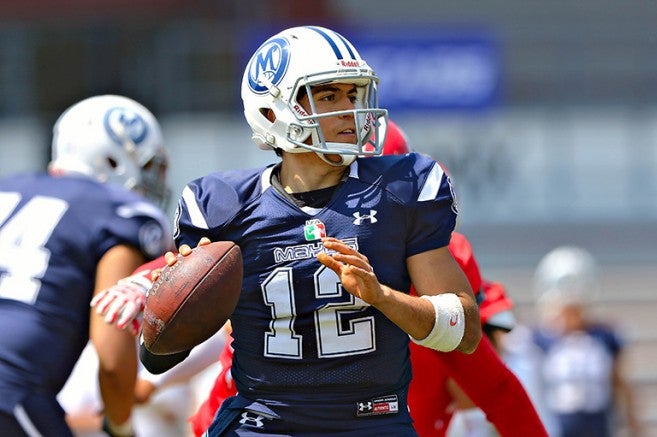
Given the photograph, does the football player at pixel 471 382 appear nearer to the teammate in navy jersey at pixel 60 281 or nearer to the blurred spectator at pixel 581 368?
the teammate in navy jersey at pixel 60 281

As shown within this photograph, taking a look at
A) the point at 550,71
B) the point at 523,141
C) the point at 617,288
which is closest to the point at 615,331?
the point at 617,288

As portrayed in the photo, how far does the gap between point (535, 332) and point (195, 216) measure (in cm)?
665

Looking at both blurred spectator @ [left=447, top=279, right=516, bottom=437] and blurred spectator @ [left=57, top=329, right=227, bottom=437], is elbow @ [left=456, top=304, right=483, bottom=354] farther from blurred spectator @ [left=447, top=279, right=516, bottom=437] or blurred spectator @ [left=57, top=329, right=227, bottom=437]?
blurred spectator @ [left=57, top=329, right=227, bottom=437]

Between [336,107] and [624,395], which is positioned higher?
[336,107]

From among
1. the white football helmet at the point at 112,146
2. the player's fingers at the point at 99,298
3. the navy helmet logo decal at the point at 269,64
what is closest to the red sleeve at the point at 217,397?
the player's fingers at the point at 99,298

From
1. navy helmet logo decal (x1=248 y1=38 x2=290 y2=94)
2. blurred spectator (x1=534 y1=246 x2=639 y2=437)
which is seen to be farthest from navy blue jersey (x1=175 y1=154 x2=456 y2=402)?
blurred spectator (x1=534 y1=246 x2=639 y2=437)

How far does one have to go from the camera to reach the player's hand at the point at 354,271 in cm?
301

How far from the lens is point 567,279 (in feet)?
30.9

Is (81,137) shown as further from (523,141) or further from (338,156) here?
(523,141)

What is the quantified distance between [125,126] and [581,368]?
533cm

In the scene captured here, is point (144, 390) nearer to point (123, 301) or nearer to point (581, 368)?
point (123, 301)

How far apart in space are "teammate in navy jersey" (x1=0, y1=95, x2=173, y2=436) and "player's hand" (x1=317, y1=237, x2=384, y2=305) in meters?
1.19

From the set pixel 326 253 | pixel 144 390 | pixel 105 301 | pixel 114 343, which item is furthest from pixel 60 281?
pixel 326 253

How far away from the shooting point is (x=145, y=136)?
469 centimetres
